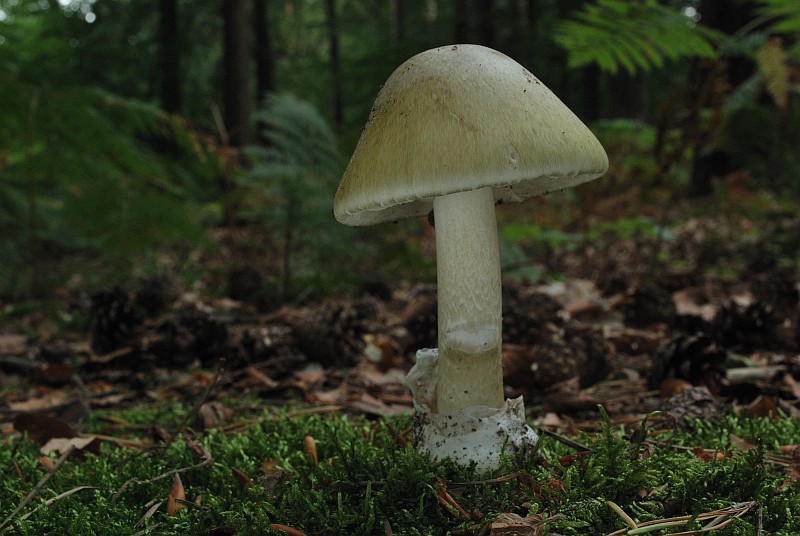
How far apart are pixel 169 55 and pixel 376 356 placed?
500 inches

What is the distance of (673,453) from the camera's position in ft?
5.74

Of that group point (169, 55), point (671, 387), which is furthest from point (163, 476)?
point (169, 55)

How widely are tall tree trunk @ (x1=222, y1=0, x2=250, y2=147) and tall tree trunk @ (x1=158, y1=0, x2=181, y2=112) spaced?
17.0 ft

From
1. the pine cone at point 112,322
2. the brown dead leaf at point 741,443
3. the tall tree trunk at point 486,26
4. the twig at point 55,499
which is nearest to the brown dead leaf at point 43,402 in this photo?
the pine cone at point 112,322

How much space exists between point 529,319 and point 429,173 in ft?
6.66

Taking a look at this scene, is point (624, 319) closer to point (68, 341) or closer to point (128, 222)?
point (68, 341)

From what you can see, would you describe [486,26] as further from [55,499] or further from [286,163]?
[55,499]

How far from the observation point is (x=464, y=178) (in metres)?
1.45

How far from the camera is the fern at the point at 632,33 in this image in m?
4.29

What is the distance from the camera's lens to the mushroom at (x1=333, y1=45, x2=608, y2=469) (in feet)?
4.83

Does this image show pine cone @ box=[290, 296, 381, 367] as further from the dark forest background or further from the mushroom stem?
the mushroom stem

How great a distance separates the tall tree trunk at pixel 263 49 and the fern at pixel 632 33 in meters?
11.1

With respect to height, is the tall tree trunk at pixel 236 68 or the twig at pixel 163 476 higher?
the tall tree trunk at pixel 236 68

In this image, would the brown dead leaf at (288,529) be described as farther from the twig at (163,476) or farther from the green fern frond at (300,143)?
the green fern frond at (300,143)
